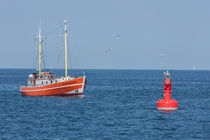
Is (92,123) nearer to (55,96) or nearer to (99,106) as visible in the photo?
(99,106)

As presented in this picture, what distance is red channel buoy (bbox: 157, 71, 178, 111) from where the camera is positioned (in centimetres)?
5476

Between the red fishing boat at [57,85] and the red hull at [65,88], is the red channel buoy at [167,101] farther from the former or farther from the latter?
the red hull at [65,88]

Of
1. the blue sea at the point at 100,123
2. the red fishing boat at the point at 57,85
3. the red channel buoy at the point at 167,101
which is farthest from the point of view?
the red fishing boat at the point at 57,85

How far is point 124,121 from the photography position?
52344 millimetres

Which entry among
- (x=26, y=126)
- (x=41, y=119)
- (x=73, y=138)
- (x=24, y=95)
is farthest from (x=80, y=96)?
(x=73, y=138)

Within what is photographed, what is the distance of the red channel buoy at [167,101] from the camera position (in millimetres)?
54759

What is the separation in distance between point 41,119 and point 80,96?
35104 mm

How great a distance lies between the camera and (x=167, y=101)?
184ft

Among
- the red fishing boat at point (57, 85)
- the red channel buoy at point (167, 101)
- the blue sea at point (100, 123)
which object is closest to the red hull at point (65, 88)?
the red fishing boat at point (57, 85)

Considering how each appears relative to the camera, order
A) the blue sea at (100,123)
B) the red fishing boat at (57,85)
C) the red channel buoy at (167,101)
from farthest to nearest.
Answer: the red fishing boat at (57,85) → the red channel buoy at (167,101) → the blue sea at (100,123)

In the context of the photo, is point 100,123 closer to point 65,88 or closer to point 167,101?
point 167,101

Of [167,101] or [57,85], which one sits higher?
[57,85]

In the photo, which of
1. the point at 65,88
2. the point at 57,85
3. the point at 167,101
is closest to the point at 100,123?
the point at 167,101

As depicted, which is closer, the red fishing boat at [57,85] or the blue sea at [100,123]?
the blue sea at [100,123]
